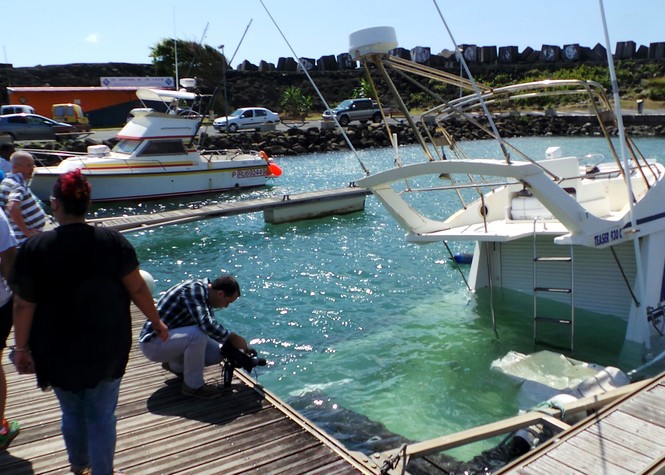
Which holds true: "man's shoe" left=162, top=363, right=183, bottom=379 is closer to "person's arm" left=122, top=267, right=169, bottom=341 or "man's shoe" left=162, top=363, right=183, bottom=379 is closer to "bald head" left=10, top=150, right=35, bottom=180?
"person's arm" left=122, top=267, right=169, bottom=341

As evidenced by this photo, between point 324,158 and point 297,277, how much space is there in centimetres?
2435

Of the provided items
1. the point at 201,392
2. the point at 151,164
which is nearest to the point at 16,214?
the point at 201,392

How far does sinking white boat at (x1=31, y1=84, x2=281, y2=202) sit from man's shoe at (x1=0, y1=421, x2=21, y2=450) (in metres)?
17.8

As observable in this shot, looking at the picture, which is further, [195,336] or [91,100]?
[91,100]

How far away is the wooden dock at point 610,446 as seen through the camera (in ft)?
16.1

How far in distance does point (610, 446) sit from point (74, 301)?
4.18m

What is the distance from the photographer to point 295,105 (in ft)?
177

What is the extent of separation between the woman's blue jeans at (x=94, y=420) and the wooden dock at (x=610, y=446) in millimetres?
2844

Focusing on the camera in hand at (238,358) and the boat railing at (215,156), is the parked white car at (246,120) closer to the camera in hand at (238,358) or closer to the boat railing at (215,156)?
the boat railing at (215,156)

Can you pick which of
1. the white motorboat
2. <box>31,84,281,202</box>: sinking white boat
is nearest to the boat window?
<box>31,84,281,202</box>: sinking white boat

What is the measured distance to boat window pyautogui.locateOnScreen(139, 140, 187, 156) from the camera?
75.8 feet

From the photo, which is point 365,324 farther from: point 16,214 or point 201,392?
point 16,214

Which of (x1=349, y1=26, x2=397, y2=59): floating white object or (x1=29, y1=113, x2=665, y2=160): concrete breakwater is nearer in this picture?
(x1=349, y1=26, x2=397, y2=59): floating white object

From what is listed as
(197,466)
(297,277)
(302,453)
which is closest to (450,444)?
(302,453)
